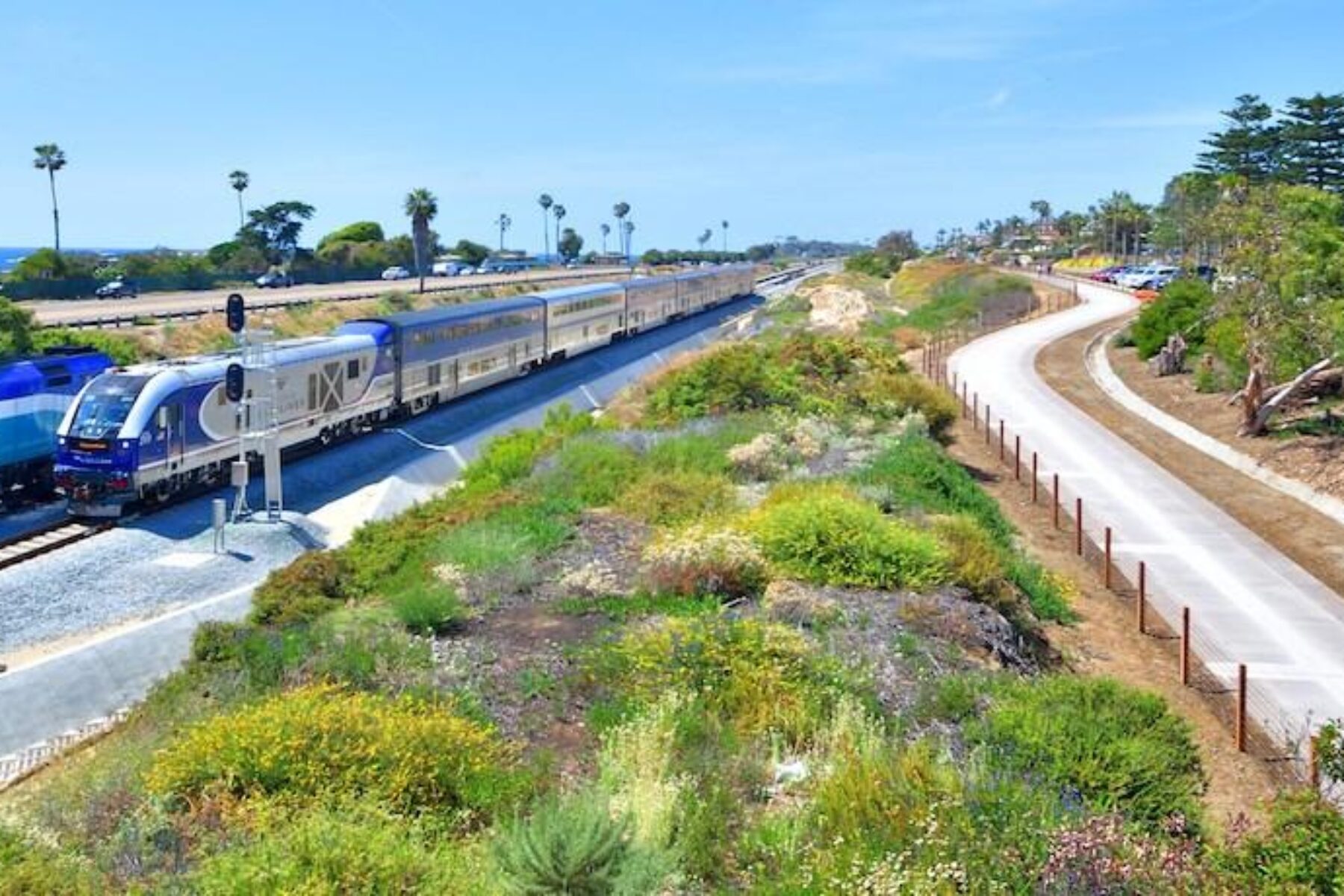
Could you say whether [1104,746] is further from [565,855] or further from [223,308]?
A: [223,308]

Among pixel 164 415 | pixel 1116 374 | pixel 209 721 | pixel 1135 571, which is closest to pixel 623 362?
pixel 1116 374

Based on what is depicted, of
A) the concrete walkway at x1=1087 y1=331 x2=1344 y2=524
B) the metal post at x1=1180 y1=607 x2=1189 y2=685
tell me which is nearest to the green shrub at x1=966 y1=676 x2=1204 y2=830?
the metal post at x1=1180 y1=607 x2=1189 y2=685

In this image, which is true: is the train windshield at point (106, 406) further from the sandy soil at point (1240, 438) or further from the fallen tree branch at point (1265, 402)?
the fallen tree branch at point (1265, 402)

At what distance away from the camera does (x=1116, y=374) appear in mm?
47781

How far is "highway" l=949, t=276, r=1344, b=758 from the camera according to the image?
16.3 m

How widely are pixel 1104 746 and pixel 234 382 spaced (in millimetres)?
20165

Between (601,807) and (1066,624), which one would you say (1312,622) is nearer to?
(1066,624)

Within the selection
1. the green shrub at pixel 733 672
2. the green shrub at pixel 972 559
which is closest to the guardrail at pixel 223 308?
the green shrub at pixel 972 559

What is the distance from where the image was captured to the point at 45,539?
2384 cm

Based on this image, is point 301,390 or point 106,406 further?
point 301,390

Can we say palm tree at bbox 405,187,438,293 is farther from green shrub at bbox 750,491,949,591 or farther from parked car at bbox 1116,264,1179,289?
green shrub at bbox 750,491,949,591

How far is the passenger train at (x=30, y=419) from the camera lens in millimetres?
27500

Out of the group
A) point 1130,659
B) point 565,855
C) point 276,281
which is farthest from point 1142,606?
point 276,281

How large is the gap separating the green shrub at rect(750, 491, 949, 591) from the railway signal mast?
12.5m
